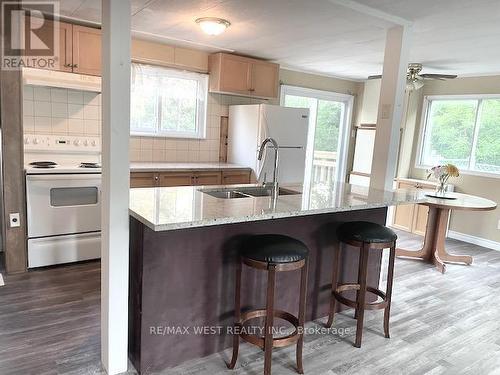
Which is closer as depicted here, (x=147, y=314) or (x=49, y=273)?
(x=147, y=314)

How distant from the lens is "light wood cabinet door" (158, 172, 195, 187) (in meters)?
3.90

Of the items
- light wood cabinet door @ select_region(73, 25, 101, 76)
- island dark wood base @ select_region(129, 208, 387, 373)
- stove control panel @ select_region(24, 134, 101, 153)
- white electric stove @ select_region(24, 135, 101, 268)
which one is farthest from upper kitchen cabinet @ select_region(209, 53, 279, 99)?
island dark wood base @ select_region(129, 208, 387, 373)

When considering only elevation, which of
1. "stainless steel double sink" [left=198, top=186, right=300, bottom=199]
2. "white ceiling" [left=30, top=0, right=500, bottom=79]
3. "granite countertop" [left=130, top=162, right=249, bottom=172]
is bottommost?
"stainless steel double sink" [left=198, top=186, right=300, bottom=199]

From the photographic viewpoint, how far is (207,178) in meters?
4.21

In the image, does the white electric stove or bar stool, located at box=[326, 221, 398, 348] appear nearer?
bar stool, located at box=[326, 221, 398, 348]

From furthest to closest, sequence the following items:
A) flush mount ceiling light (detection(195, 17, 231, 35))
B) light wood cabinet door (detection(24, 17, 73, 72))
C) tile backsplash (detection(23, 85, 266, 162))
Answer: tile backsplash (detection(23, 85, 266, 162)) < light wood cabinet door (detection(24, 17, 73, 72)) < flush mount ceiling light (detection(195, 17, 231, 35))

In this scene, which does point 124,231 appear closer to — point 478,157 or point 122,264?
point 122,264

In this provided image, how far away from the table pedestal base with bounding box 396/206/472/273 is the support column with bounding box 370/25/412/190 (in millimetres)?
1448

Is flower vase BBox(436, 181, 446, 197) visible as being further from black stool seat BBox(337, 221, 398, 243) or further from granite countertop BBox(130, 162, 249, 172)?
granite countertop BBox(130, 162, 249, 172)

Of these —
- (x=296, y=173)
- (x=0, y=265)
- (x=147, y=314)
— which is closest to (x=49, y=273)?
(x=0, y=265)

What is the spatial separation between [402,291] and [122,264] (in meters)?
2.53

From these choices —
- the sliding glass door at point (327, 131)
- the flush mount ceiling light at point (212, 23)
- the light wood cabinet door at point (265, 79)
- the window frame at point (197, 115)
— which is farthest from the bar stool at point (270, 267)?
the sliding glass door at point (327, 131)

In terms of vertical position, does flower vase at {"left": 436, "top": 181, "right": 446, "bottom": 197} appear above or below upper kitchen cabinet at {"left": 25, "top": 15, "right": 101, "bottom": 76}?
below

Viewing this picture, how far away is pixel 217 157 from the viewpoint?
4.90 meters
